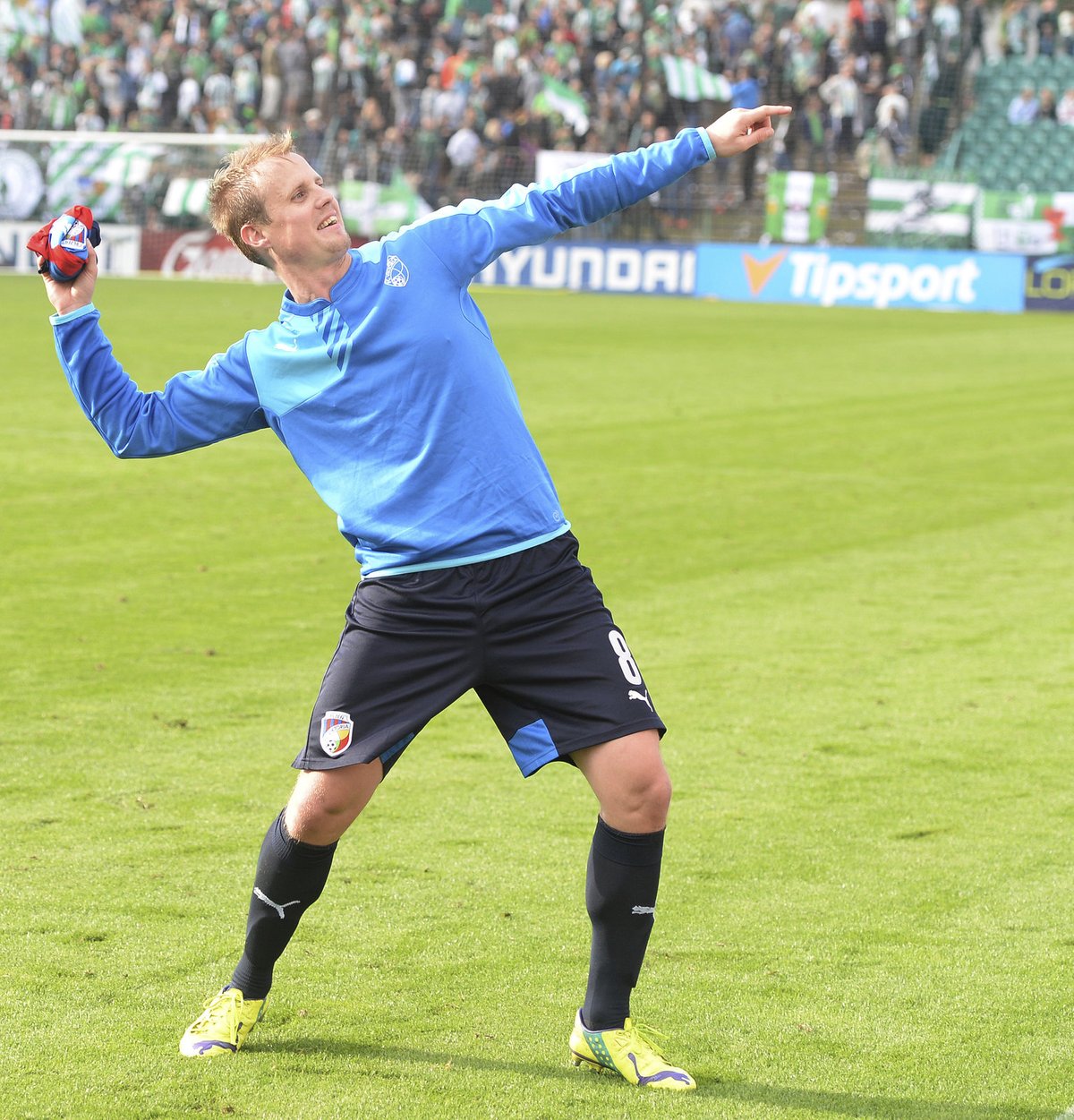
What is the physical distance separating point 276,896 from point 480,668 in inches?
26.5

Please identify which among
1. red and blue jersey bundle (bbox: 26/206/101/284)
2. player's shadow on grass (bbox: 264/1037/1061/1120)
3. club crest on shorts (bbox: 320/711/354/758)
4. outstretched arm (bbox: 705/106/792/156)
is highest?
outstretched arm (bbox: 705/106/792/156)

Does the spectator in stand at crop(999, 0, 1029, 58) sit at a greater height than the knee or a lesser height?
lesser

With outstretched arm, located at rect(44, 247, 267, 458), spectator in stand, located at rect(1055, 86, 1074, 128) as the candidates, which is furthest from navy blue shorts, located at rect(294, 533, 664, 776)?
spectator in stand, located at rect(1055, 86, 1074, 128)

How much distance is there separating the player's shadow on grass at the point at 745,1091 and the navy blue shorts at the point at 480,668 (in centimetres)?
65

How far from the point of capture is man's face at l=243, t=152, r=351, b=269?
3.73 m

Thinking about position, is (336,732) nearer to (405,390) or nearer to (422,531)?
(422,531)

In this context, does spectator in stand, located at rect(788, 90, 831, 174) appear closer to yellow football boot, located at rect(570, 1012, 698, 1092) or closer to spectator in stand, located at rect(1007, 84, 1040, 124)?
spectator in stand, located at rect(1007, 84, 1040, 124)

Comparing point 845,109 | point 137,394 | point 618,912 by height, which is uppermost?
point 137,394

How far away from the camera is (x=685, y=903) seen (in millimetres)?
4801

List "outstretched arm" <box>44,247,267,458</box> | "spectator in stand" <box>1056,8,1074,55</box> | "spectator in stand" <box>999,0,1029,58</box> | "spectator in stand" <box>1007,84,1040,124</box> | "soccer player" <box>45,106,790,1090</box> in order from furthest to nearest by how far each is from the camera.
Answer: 1. "spectator in stand" <box>999,0,1029,58</box>
2. "spectator in stand" <box>1056,8,1074,55</box>
3. "spectator in stand" <box>1007,84,1040,124</box>
4. "outstretched arm" <box>44,247,267,458</box>
5. "soccer player" <box>45,106,790,1090</box>

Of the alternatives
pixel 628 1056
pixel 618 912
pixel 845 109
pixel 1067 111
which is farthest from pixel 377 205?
pixel 628 1056

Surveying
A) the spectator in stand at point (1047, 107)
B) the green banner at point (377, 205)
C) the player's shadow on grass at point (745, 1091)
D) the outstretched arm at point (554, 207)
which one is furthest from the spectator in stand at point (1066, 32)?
the player's shadow on grass at point (745, 1091)

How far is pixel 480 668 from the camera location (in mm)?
3732

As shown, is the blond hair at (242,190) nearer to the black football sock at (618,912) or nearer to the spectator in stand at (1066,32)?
the black football sock at (618,912)
